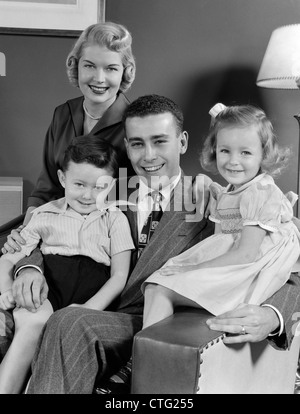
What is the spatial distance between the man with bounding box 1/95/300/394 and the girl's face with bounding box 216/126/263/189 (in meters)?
0.19

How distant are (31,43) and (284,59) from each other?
53.5 inches

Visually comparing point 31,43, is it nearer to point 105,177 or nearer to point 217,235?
point 105,177

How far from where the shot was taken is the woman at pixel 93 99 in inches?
95.8

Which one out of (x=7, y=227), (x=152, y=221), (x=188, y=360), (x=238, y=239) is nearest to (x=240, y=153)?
(x=238, y=239)

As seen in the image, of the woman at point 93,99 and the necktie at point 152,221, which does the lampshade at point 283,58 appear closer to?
the woman at point 93,99

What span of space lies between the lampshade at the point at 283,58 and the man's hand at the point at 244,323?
165cm

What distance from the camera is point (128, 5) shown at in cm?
340

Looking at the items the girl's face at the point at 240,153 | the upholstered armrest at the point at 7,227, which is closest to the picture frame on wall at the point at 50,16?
the upholstered armrest at the point at 7,227

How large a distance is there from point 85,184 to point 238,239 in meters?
0.54

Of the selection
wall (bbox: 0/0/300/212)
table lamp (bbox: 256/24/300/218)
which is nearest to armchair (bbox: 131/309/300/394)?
table lamp (bbox: 256/24/300/218)

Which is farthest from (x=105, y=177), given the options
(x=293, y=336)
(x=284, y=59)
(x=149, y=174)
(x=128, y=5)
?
(x=128, y=5)

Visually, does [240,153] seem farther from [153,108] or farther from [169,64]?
[169,64]
